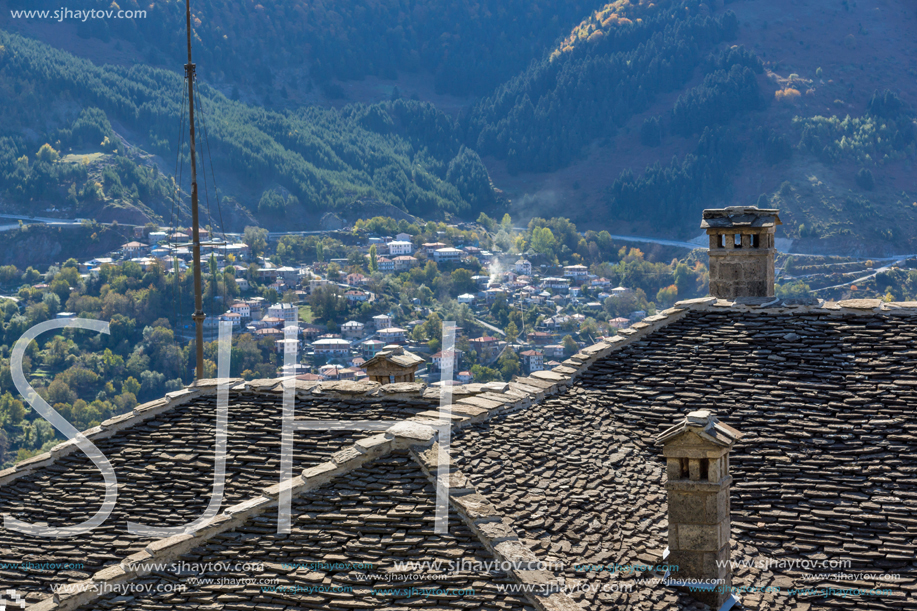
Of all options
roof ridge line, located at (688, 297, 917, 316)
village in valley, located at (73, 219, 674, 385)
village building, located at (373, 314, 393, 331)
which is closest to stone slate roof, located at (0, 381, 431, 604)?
roof ridge line, located at (688, 297, 917, 316)

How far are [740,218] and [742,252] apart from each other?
0.63m

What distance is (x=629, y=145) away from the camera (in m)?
180

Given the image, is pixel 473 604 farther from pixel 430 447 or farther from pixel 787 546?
pixel 787 546

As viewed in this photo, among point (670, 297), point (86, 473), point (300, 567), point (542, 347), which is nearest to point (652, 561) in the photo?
point (300, 567)

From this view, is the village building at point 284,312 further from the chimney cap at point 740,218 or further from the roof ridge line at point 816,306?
the roof ridge line at point 816,306

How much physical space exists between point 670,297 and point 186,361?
61955 millimetres

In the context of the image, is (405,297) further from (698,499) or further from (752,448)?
(698,499)

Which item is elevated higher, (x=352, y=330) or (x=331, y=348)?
(x=352, y=330)

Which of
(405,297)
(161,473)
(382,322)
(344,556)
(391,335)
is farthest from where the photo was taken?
(405,297)

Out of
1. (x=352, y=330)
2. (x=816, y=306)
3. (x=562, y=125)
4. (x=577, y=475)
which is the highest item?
(x=562, y=125)

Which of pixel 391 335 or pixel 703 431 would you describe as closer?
pixel 703 431

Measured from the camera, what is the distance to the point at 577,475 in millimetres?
12320

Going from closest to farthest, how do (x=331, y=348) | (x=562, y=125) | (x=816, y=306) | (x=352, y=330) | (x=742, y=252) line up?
(x=816, y=306), (x=742, y=252), (x=331, y=348), (x=352, y=330), (x=562, y=125)

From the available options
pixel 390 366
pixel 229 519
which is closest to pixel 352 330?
pixel 390 366
